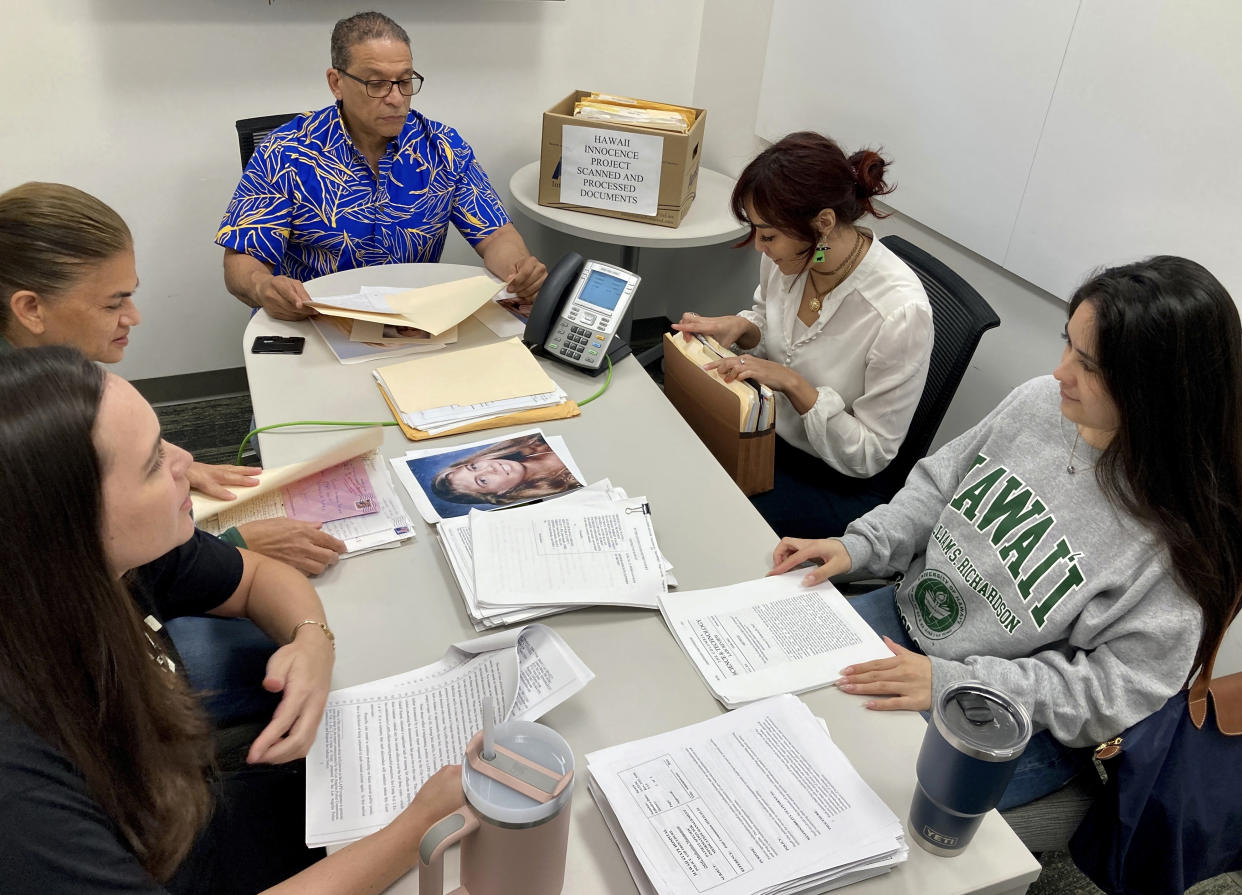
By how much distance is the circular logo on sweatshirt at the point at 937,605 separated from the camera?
4.49 ft

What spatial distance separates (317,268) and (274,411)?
2.41ft

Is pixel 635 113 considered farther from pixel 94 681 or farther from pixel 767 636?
pixel 94 681

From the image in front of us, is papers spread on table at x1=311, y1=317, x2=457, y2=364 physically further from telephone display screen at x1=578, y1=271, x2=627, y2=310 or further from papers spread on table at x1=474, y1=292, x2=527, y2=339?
telephone display screen at x1=578, y1=271, x2=627, y2=310

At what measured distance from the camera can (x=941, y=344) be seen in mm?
1763

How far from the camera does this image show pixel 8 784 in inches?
26.8

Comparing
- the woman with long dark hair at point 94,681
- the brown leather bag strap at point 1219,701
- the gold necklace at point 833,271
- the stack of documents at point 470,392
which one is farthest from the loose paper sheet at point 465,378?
the brown leather bag strap at point 1219,701

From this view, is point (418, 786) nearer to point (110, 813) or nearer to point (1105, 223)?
point (110, 813)

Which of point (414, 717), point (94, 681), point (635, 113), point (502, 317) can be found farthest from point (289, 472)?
point (635, 113)

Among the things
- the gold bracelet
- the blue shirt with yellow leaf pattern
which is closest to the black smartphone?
the blue shirt with yellow leaf pattern

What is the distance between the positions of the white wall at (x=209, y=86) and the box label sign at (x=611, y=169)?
1.93 feet

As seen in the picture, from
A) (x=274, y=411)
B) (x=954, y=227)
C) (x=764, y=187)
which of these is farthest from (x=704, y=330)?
(x=274, y=411)

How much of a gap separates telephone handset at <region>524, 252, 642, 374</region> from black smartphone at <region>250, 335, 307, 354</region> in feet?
1.53

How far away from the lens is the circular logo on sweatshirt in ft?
4.49

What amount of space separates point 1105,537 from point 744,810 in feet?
2.11
